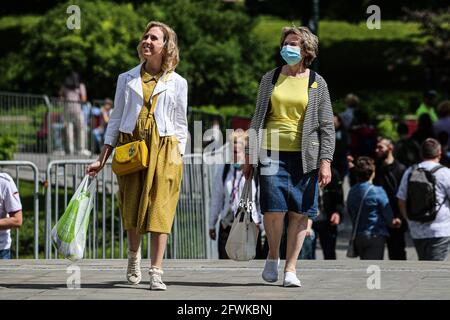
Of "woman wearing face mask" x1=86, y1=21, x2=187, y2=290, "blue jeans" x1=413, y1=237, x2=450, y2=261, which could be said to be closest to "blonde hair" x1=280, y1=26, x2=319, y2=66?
"woman wearing face mask" x1=86, y1=21, x2=187, y2=290

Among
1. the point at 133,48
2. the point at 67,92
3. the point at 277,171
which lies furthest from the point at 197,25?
the point at 277,171

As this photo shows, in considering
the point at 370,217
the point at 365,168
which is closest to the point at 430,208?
the point at 370,217

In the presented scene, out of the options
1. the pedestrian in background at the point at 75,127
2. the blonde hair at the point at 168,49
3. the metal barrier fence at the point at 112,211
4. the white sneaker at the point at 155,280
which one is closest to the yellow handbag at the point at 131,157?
the blonde hair at the point at 168,49

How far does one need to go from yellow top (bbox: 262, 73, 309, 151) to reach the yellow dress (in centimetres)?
68

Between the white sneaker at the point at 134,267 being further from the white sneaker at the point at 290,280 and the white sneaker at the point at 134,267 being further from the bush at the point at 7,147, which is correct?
the bush at the point at 7,147

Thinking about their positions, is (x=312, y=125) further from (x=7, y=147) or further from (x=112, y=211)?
(x=7, y=147)

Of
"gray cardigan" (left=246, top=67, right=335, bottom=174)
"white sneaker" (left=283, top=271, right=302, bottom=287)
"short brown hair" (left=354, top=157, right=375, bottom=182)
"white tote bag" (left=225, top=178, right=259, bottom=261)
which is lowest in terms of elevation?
"white sneaker" (left=283, top=271, right=302, bottom=287)

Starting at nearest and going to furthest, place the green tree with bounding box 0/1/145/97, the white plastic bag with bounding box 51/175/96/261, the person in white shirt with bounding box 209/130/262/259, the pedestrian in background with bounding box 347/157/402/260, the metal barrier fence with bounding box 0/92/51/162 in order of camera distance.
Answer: the white plastic bag with bounding box 51/175/96/261 → the person in white shirt with bounding box 209/130/262/259 → the pedestrian in background with bounding box 347/157/402/260 → the metal barrier fence with bounding box 0/92/51/162 → the green tree with bounding box 0/1/145/97

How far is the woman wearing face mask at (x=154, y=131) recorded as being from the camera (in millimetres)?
8562

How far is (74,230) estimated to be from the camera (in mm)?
8758

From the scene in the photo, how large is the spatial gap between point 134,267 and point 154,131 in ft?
3.22

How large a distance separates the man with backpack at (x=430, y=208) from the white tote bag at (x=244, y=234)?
355 centimetres

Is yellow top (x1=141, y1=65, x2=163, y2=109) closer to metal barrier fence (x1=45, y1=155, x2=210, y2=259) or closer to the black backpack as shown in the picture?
metal barrier fence (x1=45, y1=155, x2=210, y2=259)

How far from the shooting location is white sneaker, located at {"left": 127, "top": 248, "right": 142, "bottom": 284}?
883 cm
